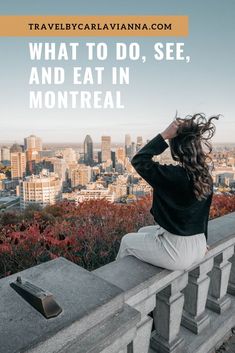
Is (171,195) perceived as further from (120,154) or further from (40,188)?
(120,154)

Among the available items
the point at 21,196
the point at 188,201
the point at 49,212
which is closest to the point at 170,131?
the point at 188,201

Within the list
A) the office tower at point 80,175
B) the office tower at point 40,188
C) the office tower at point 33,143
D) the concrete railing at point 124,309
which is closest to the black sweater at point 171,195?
the concrete railing at point 124,309

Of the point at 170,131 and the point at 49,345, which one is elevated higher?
the point at 170,131

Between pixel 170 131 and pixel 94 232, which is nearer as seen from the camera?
pixel 170 131

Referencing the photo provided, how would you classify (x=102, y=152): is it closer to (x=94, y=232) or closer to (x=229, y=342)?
(x=94, y=232)

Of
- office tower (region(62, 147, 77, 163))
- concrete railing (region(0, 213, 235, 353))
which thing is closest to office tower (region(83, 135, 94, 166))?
office tower (region(62, 147, 77, 163))

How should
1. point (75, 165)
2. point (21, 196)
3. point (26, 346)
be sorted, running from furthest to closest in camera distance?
point (75, 165)
point (21, 196)
point (26, 346)

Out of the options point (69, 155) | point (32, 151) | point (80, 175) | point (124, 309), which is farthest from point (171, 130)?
point (32, 151)

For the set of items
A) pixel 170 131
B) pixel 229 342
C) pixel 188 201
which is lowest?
pixel 229 342
